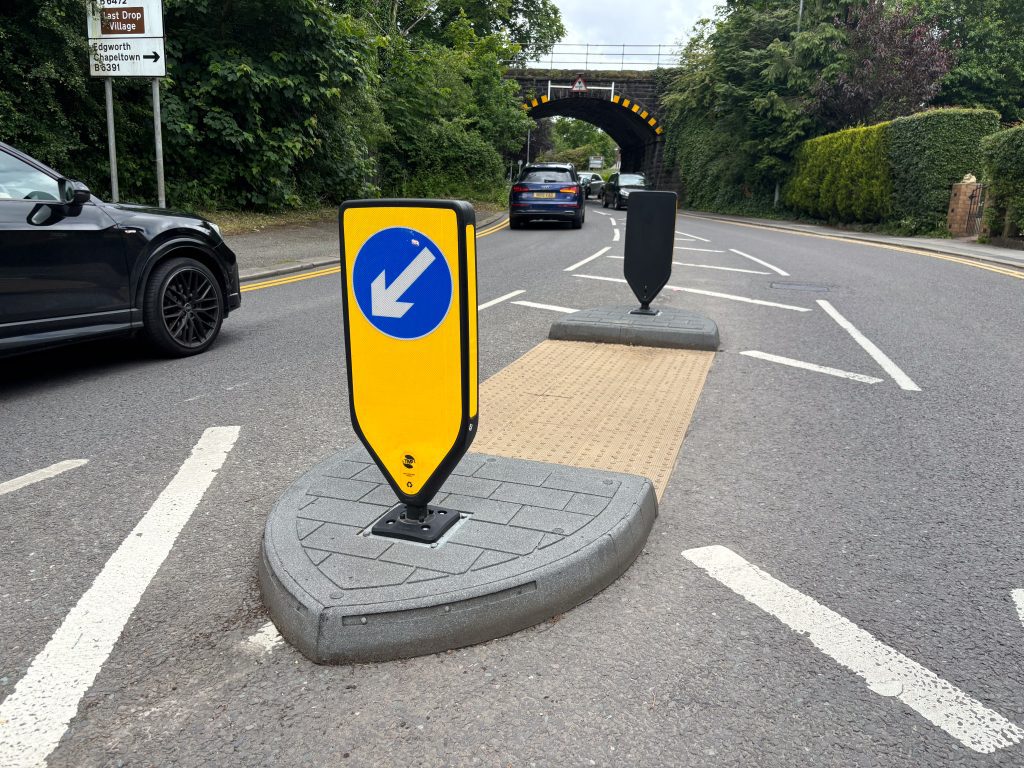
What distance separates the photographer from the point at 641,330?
23.3 ft

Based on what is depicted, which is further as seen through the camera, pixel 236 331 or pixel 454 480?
pixel 236 331

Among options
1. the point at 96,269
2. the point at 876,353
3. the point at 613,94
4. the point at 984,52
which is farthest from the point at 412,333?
the point at 613,94

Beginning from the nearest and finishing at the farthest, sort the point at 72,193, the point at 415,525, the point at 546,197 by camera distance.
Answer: the point at 415,525 < the point at 72,193 < the point at 546,197

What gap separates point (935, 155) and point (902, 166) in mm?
1371

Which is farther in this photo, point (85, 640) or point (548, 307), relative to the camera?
point (548, 307)

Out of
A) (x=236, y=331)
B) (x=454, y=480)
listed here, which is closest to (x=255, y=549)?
(x=454, y=480)

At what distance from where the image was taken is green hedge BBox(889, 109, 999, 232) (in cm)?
2223

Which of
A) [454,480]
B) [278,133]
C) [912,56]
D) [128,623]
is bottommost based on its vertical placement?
[128,623]

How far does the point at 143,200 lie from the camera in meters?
16.9

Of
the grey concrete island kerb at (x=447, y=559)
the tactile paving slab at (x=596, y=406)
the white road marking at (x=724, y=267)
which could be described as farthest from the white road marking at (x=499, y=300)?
the grey concrete island kerb at (x=447, y=559)

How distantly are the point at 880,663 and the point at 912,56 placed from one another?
3145 cm

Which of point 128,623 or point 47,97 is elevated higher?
point 47,97

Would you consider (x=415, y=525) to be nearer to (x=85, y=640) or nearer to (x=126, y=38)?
(x=85, y=640)

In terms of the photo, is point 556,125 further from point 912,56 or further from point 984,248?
point 984,248
